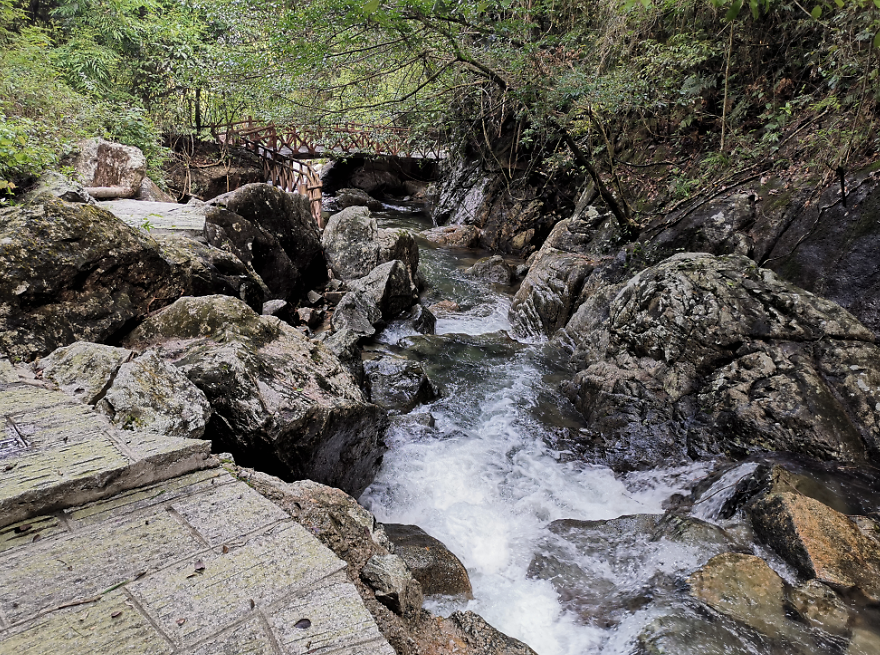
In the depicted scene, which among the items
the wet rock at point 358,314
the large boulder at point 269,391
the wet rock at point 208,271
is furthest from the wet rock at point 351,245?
the large boulder at point 269,391

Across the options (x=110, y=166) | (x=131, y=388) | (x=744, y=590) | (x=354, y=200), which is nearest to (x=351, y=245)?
(x=110, y=166)

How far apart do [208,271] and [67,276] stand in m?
1.55

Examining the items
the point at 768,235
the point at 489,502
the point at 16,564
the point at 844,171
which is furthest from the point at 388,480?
the point at 844,171

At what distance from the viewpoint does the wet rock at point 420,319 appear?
29.3ft

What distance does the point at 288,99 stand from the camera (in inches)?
323

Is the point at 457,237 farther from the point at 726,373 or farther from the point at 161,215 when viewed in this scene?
the point at 726,373

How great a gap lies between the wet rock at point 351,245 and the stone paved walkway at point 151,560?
8.30 meters

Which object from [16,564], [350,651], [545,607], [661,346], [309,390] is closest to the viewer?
[350,651]

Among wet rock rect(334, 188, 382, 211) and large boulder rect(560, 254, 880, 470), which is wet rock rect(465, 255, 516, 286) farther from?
wet rock rect(334, 188, 382, 211)

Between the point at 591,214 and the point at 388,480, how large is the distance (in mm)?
7589

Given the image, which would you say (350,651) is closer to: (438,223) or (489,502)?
(489,502)

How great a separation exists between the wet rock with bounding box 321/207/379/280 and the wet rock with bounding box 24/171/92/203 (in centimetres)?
551

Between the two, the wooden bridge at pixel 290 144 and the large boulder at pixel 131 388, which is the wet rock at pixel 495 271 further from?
the large boulder at pixel 131 388

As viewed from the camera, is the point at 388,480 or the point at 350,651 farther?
the point at 388,480
